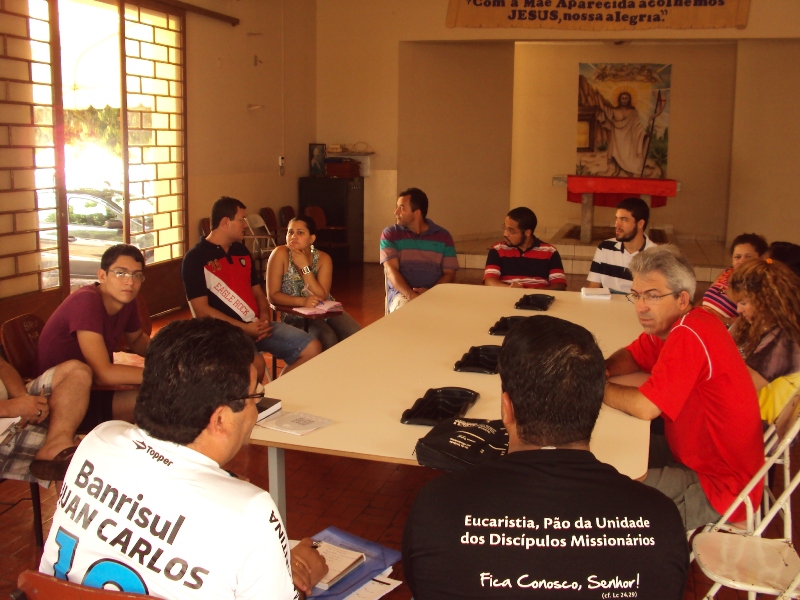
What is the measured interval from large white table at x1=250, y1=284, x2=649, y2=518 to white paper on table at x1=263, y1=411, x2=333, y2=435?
1.0 inches

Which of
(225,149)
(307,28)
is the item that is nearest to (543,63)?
(307,28)

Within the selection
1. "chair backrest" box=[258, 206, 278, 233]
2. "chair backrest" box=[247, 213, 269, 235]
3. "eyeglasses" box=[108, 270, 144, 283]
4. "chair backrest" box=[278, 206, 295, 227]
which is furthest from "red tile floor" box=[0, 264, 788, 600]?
"chair backrest" box=[278, 206, 295, 227]

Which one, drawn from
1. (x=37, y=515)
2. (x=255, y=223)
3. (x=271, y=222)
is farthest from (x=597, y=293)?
(x=271, y=222)

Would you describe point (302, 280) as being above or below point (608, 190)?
below

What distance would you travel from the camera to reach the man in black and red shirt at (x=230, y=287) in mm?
4379

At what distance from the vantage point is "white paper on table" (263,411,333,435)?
2.45m

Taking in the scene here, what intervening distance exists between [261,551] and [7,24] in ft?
17.5

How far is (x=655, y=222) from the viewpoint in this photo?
13.2 meters

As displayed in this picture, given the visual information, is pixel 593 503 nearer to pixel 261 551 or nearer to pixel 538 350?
pixel 538 350

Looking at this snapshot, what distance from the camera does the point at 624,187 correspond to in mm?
10609

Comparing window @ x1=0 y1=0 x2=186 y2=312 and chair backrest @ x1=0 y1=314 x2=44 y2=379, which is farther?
window @ x1=0 y1=0 x2=186 y2=312

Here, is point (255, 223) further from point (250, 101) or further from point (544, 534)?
point (544, 534)

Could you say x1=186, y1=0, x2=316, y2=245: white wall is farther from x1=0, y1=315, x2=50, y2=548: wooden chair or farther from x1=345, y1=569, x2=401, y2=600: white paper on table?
x1=345, y1=569, x2=401, y2=600: white paper on table

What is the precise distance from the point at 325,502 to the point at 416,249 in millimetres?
2291
